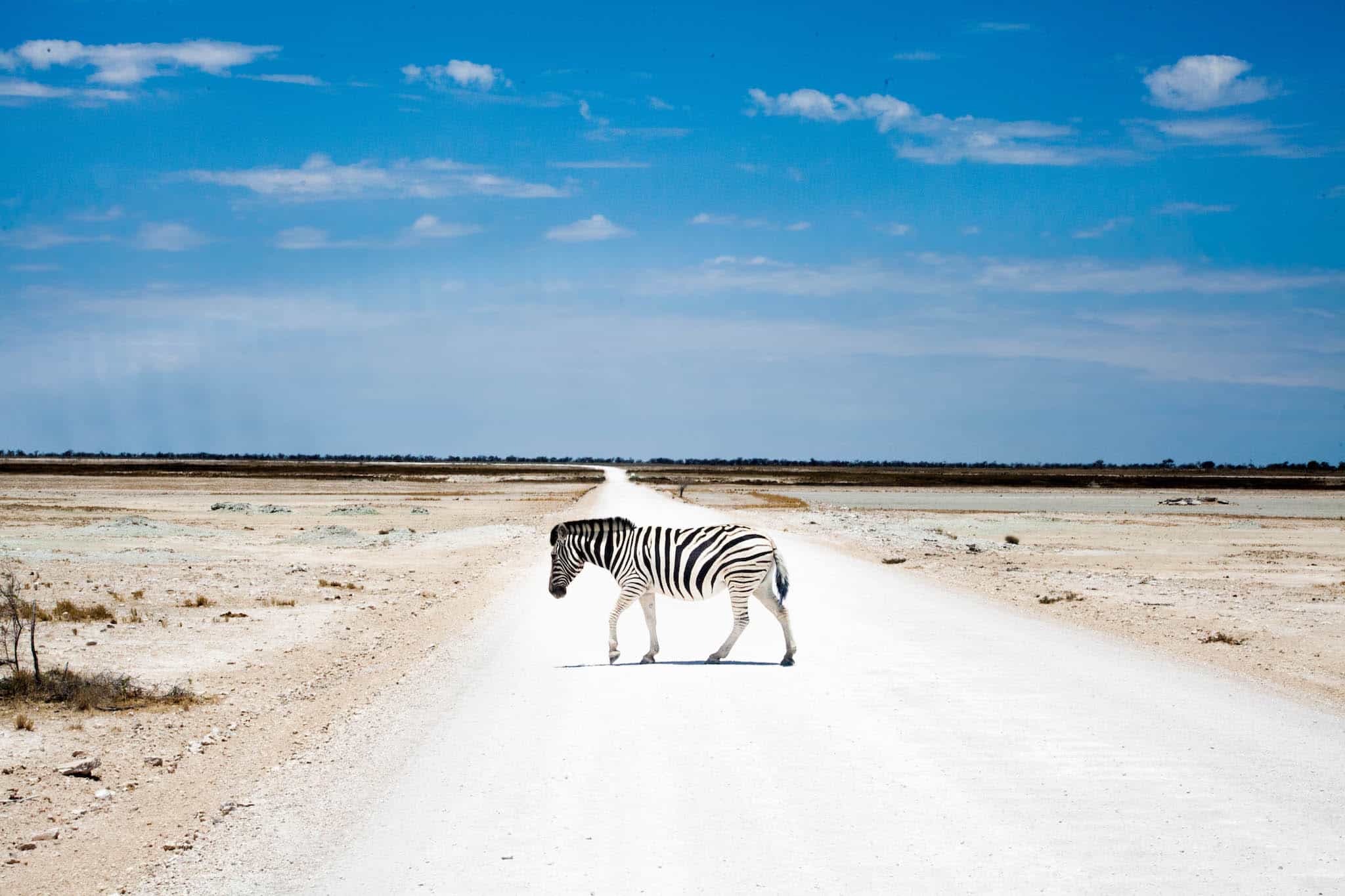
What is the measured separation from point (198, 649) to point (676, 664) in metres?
7.81

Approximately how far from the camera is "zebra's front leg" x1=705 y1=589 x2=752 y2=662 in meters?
13.2

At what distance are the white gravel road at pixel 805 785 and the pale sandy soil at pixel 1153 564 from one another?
3.93 metres

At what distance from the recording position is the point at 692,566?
43.2 ft

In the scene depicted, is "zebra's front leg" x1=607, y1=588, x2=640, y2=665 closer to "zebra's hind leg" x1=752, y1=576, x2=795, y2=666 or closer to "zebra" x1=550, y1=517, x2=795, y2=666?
"zebra" x1=550, y1=517, x2=795, y2=666

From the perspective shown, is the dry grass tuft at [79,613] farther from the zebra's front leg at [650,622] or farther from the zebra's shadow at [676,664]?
the zebra's front leg at [650,622]

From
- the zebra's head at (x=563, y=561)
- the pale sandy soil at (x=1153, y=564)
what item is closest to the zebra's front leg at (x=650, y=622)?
the zebra's head at (x=563, y=561)

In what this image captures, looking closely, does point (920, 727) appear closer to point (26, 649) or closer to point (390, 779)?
point (390, 779)

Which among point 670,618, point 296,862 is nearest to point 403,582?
point 670,618

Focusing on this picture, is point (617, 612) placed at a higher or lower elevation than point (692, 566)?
lower

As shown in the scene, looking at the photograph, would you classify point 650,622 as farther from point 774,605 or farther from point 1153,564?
point 1153,564

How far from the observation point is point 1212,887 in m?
6.21

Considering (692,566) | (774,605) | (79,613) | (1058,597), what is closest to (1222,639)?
(1058,597)

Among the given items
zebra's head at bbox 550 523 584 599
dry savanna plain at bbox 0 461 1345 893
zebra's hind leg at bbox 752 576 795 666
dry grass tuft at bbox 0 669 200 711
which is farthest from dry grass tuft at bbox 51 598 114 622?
zebra's hind leg at bbox 752 576 795 666

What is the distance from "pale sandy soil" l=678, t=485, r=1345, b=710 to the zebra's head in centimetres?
813
